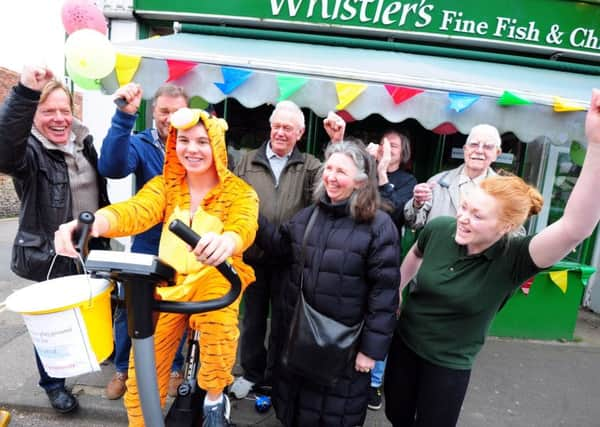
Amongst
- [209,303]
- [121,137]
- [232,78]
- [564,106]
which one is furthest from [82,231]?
[564,106]

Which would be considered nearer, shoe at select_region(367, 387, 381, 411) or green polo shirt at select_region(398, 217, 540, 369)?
green polo shirt at select_region(398, 217, 540, 369)

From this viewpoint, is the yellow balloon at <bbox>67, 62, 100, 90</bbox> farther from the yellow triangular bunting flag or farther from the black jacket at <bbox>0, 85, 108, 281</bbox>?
the yellow triangular bunting flag

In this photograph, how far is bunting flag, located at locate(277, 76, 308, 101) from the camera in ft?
9.96

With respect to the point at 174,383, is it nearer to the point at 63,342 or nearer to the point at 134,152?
the point at 134,152

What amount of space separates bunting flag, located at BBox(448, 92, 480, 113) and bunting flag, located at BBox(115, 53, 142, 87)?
2600 mm

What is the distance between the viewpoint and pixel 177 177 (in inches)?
72.1

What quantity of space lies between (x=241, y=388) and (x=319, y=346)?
4.14 feet

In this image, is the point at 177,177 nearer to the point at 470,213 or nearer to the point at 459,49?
the point at 470,213

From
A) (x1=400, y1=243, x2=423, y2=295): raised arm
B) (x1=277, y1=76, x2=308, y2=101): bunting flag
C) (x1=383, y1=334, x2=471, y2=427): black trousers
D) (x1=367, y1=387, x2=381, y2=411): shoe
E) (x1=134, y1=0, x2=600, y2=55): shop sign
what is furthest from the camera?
(x1=134, y1=0, x2=600, y2=55): shop sign

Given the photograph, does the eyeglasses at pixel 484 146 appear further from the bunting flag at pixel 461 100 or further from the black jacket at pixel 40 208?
the black jacket at pixel 40 208

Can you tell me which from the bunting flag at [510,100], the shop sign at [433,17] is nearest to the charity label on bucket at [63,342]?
the bunting flag at [510,100]

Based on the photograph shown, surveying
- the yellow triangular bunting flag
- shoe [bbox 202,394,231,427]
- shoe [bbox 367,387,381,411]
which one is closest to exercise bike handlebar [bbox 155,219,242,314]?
shoe [bbox 202,394,231,427]

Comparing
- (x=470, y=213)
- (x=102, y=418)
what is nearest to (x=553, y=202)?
(x=470, y=213)

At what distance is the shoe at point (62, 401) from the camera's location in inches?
100
